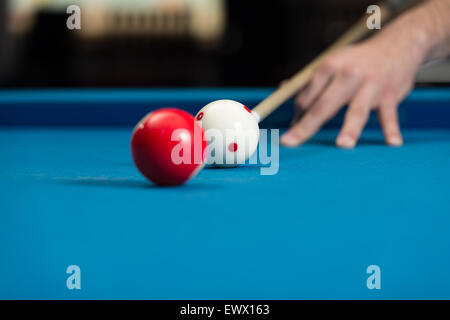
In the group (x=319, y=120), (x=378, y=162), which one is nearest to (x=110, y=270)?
(x=378, y=162)

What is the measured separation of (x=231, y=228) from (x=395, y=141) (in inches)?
64.8

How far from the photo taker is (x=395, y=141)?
2.79 metres

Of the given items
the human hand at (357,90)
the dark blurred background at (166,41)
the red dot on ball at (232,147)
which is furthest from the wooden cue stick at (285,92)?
the dark blurred background at (166,41)

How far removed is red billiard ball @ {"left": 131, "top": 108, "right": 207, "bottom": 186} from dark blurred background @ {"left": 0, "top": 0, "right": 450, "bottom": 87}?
725 centimetres

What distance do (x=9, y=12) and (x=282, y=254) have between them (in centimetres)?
984

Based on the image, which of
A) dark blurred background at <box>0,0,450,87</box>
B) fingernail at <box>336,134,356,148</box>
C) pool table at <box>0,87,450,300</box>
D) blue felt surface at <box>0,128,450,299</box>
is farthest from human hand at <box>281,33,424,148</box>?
dark blurred background at <box>0,0,450,87</box>

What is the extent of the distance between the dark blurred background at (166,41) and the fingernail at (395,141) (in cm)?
670

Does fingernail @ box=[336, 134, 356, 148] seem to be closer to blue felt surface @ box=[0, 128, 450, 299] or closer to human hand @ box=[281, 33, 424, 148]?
human hand @ box=[281, 33, 424, 148]

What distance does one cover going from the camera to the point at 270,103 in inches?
107

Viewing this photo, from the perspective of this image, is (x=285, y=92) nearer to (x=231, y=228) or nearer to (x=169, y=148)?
(x=169, y=148)

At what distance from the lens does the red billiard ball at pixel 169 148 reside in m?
1.78

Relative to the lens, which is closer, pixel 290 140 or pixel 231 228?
pixel 231 228

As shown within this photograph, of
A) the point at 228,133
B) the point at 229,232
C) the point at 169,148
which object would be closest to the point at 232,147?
the point at 228,133

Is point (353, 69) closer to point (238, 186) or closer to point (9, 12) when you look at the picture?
point (238, 186)
